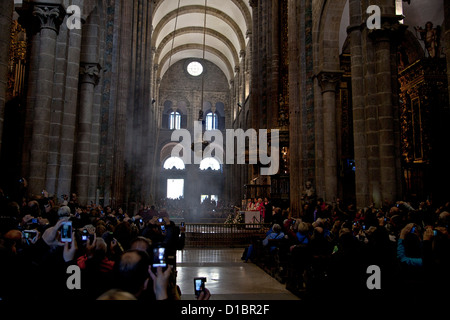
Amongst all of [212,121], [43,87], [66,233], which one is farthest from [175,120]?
[66,233]

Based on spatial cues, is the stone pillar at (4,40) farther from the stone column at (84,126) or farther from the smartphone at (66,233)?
the stone column at (84,126)

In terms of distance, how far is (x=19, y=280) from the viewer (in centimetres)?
305

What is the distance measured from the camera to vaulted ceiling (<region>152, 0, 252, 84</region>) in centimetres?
3381

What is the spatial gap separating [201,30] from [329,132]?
1108 inches

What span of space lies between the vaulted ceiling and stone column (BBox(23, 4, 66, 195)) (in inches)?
886

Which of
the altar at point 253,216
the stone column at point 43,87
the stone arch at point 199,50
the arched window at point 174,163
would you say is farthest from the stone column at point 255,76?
the arched window at point 174,163

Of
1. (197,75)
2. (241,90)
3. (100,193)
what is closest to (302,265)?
(100,193)

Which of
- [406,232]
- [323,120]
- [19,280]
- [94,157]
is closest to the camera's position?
[19,280]

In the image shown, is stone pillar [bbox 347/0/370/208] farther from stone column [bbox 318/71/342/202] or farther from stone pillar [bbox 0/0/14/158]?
stone pillar [bbox 0/0/14/158]

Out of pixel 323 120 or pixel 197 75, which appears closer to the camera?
pixel 323 120

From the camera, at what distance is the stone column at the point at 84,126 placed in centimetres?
1128

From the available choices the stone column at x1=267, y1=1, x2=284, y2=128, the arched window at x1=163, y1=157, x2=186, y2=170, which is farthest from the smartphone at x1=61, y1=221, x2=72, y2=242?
the arched window at x1=163, y1=157, x2=186, y2=170

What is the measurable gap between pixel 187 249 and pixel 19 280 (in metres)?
11.1

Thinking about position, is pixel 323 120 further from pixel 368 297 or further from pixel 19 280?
pixel 19 280
